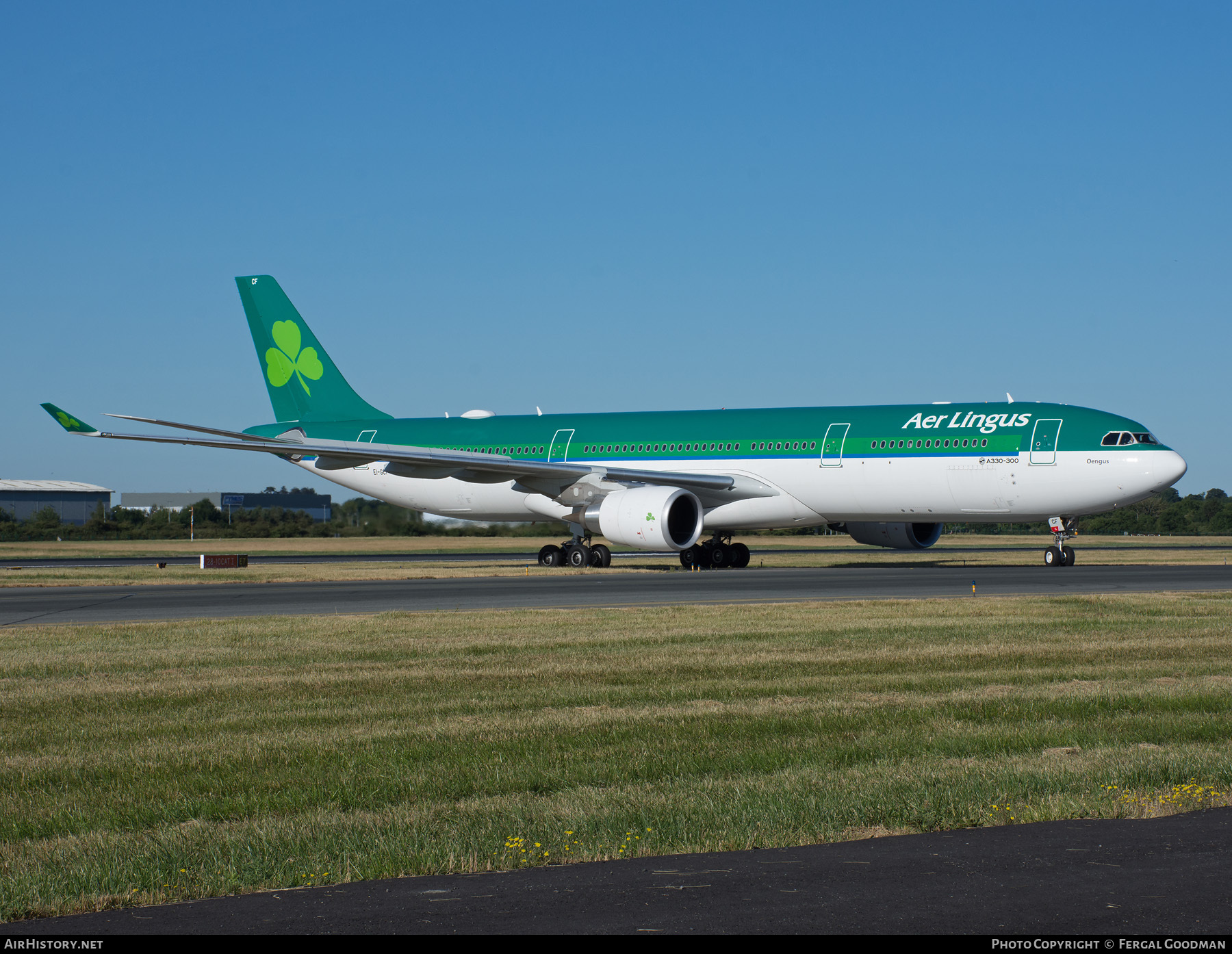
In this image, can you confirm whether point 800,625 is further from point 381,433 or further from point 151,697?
point 381,433

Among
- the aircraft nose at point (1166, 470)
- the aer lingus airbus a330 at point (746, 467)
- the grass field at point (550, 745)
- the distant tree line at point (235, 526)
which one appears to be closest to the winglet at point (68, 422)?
the aer lingus airbus a330 at point (746, 467)

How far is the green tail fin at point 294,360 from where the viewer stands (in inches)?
1629

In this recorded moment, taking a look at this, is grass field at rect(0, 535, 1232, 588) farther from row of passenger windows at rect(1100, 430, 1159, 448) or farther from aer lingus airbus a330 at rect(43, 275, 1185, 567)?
row of passenger windows at rect(1100, 430, 1159, 448)

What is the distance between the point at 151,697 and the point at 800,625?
8.62 metres

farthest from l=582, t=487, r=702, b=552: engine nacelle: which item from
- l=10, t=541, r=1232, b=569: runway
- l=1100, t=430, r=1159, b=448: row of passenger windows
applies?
l=1100, t=430, r=1159, b=448: row of passenger windows

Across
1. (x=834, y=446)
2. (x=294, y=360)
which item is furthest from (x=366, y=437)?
(x=834, y=446)

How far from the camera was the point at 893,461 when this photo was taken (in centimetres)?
3133

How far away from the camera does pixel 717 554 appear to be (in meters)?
35.4

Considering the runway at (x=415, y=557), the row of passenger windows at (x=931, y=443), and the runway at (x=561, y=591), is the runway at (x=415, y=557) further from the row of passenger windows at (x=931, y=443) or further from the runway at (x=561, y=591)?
the runway at (x=561, y=591)

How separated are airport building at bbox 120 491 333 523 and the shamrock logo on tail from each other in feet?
226

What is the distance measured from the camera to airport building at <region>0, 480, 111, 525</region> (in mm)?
121938

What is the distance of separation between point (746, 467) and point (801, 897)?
93.6 feet

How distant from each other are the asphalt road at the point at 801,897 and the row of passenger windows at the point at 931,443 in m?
25.3
